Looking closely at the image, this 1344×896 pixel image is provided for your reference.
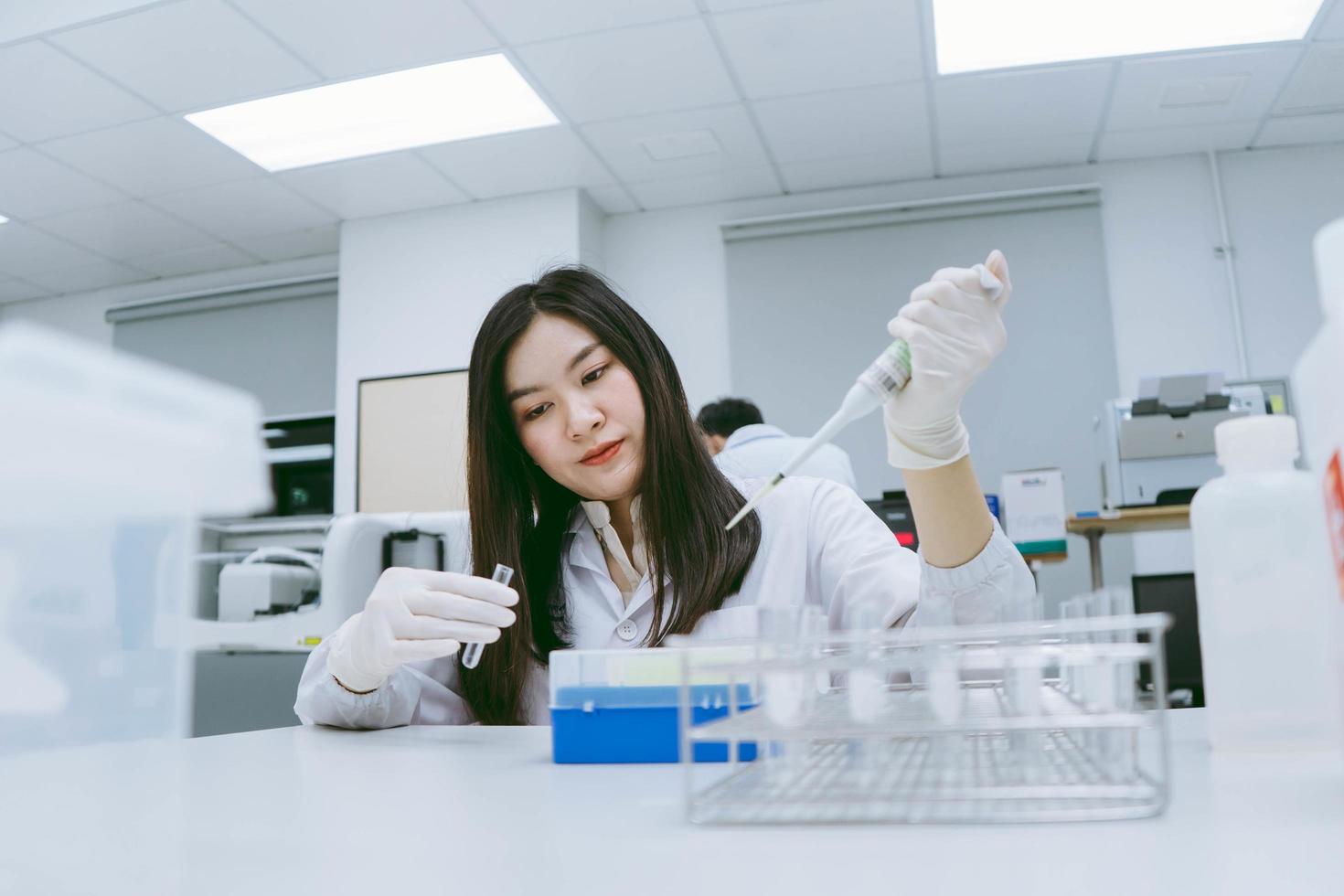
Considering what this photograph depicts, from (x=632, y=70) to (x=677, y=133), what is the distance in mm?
498

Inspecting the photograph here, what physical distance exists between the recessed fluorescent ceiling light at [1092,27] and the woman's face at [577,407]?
99.4 inches

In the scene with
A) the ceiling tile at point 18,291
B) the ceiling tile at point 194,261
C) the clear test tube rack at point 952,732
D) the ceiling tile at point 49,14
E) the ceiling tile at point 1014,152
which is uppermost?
the ceiling tile at point 49,14

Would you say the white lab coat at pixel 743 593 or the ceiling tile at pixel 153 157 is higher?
the ceiling tile at pixel 153 157

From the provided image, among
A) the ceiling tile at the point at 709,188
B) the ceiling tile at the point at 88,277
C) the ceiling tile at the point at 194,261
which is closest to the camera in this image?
the ceiling tile at the point at 709,188

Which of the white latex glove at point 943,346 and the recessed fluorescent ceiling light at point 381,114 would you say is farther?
the recessed fluorescent ceiling light at point 381,114

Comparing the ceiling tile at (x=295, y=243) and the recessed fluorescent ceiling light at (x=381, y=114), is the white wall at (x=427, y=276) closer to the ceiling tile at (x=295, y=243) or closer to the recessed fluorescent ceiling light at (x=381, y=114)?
the ceiling tile at (x=295, y=243)

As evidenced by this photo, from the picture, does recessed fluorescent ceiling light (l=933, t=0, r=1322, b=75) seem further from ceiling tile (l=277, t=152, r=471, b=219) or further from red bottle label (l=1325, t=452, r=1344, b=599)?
red bottle label (l=1325, t=452, r=1344, b=599)

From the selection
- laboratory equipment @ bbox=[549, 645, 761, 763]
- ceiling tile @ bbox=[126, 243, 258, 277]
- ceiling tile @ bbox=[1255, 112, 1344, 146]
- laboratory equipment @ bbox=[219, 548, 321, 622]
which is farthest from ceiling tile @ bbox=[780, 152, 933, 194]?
laboratory equipment @ bbox=[549, 645, 761, 763]

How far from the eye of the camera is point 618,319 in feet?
4.32

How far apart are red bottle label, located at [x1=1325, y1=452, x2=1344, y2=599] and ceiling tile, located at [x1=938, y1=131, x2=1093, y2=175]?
13.4 ft

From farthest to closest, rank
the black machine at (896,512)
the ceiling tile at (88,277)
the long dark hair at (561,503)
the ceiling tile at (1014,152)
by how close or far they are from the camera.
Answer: the ceiling tile at (88,277), the ceiling tile at (1014,152), the black machine at (896,512), the long dark hair at (561,503)

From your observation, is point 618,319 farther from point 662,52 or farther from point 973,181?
point 973,181

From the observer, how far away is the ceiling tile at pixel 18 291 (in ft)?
17.7

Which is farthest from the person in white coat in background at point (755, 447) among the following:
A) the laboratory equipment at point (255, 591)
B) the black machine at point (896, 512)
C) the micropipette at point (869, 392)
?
the laboratory equipment at point (255, 591)
